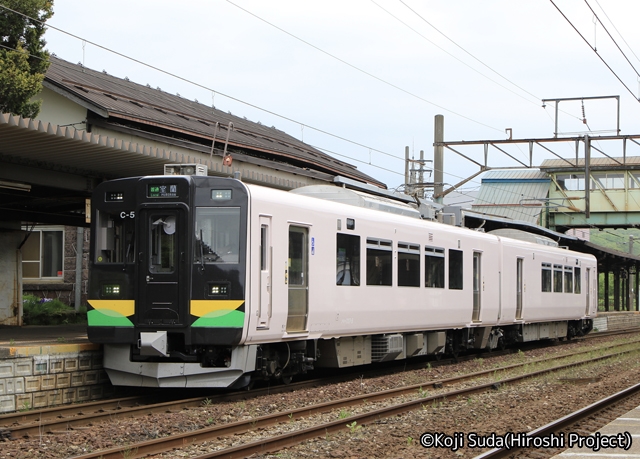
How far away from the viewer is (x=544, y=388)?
42.3ft

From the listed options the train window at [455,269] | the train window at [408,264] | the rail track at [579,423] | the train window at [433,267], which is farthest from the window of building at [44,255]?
the rail track at [579,423]

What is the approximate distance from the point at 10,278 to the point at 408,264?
9741mm

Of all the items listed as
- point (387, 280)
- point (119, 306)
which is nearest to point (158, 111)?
point (387, 280)

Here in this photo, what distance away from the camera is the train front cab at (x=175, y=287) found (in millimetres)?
10562

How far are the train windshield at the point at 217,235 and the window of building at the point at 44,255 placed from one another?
61.2ft

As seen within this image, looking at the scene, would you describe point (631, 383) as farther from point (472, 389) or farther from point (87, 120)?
point (87, 120)

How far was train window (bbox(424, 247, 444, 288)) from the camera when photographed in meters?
15.5

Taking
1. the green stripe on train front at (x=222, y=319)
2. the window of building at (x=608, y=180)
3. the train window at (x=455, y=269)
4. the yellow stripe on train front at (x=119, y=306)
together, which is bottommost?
the green stripe on train front at (x=222, y=319)

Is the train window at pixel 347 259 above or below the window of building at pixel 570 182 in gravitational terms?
below

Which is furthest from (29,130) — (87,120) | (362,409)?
(87,120)

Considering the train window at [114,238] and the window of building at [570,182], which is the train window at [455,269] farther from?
the window of building at [570,182]

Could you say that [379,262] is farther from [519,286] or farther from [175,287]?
[519,286]

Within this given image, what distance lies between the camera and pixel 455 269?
55.2 feet

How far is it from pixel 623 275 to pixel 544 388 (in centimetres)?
4227
